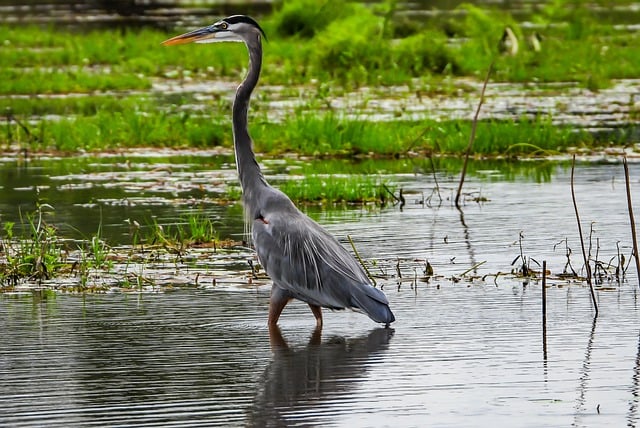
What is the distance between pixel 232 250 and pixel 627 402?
194 inches

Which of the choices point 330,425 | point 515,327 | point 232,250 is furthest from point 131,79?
point 330,425

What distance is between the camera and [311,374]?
296 inches

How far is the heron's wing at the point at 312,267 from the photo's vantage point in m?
8.26

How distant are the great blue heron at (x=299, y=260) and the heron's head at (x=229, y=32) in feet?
2.80

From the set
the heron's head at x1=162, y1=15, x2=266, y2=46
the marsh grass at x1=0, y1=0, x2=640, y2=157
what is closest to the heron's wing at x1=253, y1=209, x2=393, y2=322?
the heron's head at x1=162, y1=15, x2=266, y2=46

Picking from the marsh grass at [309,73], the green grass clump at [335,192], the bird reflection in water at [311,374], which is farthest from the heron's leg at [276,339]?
the marsh grass at [309,73]

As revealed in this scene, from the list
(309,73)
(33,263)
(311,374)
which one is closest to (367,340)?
(311,374)

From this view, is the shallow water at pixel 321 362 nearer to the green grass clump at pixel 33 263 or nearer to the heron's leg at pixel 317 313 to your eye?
the heron's leg at pixel 317 313

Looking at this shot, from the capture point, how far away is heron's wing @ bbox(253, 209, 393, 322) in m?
8.26

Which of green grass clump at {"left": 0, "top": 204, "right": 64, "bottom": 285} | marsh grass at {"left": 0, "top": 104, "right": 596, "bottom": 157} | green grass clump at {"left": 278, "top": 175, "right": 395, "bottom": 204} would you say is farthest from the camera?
marsh grass at {"left": 0, "top": 104, "right": 596, "bottom": 157}

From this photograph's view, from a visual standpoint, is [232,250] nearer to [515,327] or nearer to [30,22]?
[515,327]

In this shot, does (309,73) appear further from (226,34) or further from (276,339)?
(276,339)

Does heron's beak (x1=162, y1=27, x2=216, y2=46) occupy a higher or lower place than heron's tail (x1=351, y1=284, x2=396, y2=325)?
higher

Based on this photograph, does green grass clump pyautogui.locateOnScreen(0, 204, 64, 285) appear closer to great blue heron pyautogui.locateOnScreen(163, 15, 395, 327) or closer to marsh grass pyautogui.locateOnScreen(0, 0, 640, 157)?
great blue heron pyautogui.locateOnScreen(163, 15, 395, 327)
